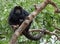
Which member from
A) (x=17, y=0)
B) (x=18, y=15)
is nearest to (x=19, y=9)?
(x=18, y=15)

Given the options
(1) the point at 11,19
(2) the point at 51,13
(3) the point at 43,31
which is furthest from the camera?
(2) the point at 51,13

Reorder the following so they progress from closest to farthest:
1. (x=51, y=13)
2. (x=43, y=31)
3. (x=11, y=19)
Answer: (x=43, y=31), (x=11, y=19), (x=51, y=13)

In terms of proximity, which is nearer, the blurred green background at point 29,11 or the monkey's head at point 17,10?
the monkey's head at point 17,10

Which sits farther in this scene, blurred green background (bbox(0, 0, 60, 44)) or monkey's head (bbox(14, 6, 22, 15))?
blurred green background (bbox(0, 0, 60, 44))

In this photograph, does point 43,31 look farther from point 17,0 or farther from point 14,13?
point 17,0

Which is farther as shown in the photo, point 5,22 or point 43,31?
point 5,22

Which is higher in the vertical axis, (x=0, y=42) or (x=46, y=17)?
(x=46, y=17)

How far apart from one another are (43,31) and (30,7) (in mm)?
562

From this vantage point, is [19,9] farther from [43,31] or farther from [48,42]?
[48,42]

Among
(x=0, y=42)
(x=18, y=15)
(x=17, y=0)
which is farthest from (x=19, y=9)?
(x=0, y=42)

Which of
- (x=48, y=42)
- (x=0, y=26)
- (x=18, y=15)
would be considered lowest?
(x=48, y=42)

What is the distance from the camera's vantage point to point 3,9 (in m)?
3.47

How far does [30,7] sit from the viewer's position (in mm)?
3336

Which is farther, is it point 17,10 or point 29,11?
point 29,11
